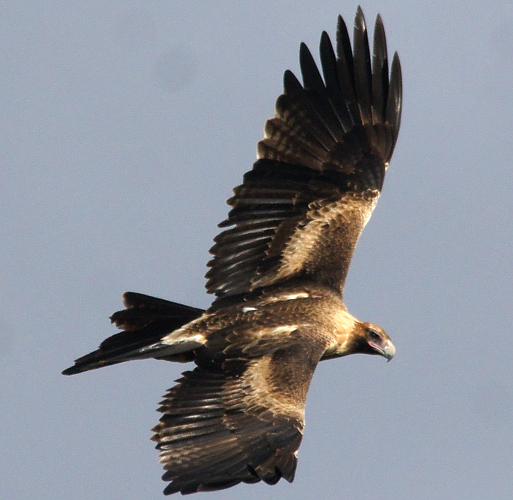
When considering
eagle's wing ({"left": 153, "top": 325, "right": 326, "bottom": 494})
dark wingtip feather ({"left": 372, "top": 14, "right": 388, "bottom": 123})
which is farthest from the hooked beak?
dark wingtip feather ({"left": 372, "top": 14, "right": 388, "bottom": 123})

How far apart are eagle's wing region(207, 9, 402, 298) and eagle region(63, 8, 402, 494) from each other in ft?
0.04

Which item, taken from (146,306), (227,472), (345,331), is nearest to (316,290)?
(345,331)

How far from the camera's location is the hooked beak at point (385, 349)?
727 inches

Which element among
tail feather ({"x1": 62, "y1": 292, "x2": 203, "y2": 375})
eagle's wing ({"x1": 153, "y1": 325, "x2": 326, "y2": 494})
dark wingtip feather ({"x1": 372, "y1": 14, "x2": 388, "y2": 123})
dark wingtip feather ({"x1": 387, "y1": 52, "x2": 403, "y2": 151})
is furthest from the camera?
dark wingtip feather ({"x1": 387, "y1": 52, "x2": 403, "y2": 151})

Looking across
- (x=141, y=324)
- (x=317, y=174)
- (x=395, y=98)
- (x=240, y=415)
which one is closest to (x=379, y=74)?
(x=395, y=98)

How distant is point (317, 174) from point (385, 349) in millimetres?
2082

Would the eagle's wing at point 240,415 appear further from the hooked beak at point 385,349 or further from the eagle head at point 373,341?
the hooked beak at point 385,349

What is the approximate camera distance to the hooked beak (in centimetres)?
1848

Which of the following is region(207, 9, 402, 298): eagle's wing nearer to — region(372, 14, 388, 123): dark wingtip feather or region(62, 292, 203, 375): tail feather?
region(372, 14, 388, 123): dark wingtip feather

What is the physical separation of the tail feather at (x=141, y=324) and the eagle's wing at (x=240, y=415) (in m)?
0.75

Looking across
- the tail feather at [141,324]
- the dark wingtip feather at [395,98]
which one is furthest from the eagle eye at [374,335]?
the dark wingtip feather at [395,98]

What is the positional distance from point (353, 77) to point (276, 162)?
4.41ft

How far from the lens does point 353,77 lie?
1923cm

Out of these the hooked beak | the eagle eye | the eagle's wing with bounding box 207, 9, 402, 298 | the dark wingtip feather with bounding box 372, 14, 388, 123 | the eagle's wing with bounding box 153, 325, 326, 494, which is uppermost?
the dark wingtip feather with bounding box 372, 14, 388, 123
